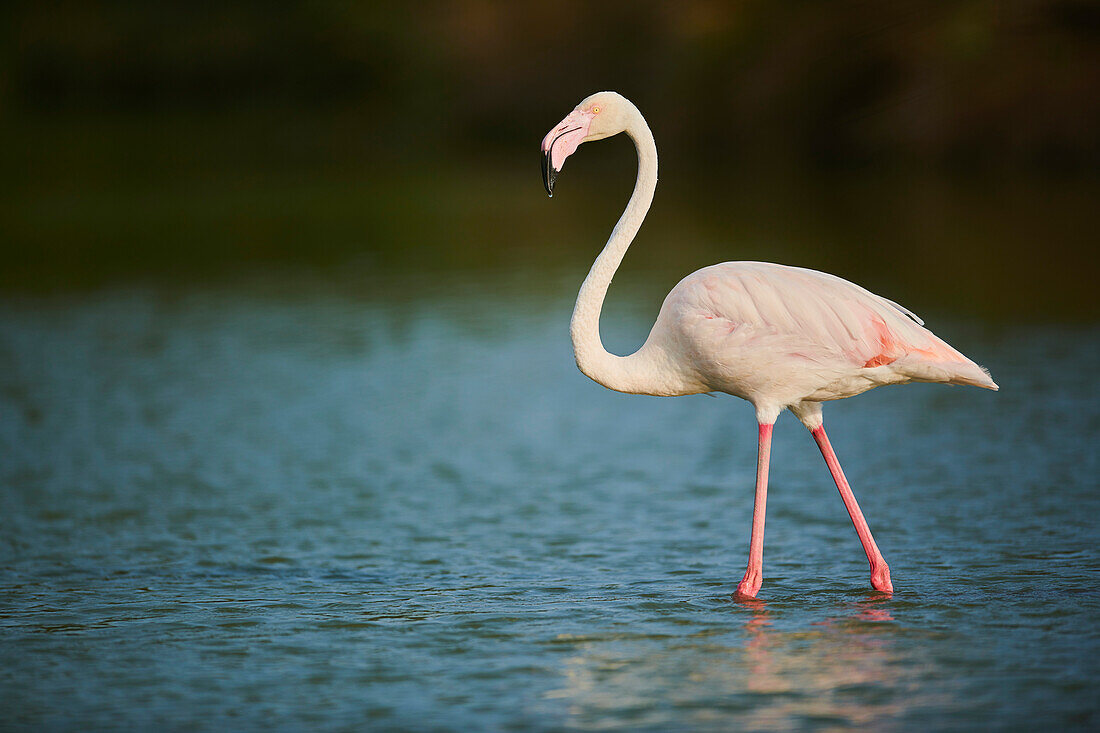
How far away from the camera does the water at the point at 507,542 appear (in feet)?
17.7

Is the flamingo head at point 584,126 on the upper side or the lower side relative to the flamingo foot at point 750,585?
upper

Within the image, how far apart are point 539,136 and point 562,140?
40.5 meters

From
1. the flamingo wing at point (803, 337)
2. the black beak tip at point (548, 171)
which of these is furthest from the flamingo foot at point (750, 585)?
the black beak tip at point (548, 171)

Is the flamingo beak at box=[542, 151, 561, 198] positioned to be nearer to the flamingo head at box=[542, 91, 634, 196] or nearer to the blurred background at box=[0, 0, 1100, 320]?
the flamingo head at box=[542, 91, 634, 196]

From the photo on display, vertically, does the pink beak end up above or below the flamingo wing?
above

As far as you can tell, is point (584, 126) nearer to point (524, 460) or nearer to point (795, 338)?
point (795, 338)

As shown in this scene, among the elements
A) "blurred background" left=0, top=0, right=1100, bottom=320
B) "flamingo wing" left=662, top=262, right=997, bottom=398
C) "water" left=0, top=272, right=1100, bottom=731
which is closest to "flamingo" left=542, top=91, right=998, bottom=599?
"flamingo wing" left=662, top=262, right=997, bottom=398

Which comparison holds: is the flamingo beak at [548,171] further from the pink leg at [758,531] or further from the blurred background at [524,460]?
the blurred background at [524,460]

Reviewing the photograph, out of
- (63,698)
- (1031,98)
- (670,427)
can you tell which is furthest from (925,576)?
(1031,98)

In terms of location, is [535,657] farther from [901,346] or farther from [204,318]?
[204,318]

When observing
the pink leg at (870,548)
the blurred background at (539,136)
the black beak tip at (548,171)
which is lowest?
the pink leg at (870,548)

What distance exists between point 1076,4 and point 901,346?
30.9 m

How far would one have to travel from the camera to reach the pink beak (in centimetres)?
644

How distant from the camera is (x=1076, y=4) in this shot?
3397cm
